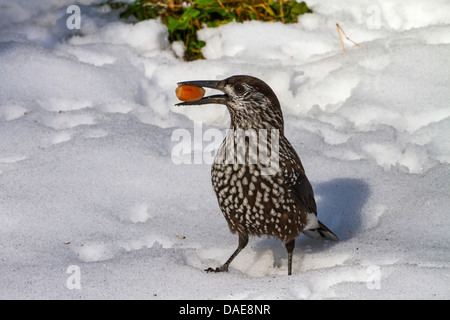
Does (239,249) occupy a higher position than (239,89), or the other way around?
(239,89)

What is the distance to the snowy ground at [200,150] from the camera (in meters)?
3.91

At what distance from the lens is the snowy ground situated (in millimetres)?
3909

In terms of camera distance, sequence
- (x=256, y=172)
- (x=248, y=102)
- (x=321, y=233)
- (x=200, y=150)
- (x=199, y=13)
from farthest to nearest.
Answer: (x=199, y=13), (x=200, y=150), (x=321, y=233), (x=248, y=102), (x=256, y=172)

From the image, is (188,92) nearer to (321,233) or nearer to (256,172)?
(256,172)

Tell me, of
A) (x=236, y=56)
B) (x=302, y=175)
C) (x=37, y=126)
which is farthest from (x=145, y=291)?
(x=236, y=56)

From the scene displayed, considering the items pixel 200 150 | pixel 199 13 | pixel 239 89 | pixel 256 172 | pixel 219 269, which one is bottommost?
pixel 219 269

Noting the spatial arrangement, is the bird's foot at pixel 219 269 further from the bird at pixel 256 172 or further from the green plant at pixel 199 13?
the green plant at pixel 199 13

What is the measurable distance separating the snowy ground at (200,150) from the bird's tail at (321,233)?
0.21ft

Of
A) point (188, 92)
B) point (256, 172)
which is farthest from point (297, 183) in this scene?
point (188, 92)

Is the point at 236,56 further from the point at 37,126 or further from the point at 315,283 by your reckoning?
the point at 315,283

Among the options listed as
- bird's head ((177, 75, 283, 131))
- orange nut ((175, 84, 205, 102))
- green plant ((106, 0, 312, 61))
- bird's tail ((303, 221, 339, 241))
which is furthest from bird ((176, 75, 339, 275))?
green plant ((106, 0, 312, 61))

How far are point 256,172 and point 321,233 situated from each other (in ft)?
2.90

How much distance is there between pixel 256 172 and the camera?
3.99m

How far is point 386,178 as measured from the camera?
5.15 meters
